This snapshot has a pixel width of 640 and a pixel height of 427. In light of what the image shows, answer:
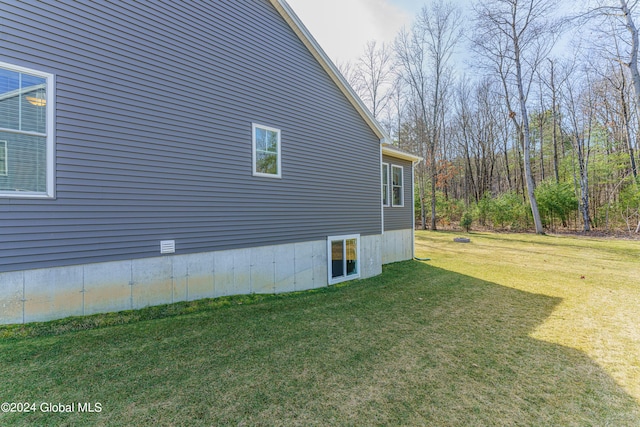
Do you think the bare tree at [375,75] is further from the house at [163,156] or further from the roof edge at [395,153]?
the house at [163,156]

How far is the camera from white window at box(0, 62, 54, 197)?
3.49 meters

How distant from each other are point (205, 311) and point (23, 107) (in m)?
3.73

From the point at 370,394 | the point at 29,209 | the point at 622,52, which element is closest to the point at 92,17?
the point at 29,209

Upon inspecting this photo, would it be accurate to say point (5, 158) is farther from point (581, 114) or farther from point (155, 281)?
point (581, 114)

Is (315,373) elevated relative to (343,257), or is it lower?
lower

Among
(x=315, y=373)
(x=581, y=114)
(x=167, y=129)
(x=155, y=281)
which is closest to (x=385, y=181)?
(x=167, y=129)

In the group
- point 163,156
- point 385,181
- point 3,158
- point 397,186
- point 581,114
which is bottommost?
point 3,158

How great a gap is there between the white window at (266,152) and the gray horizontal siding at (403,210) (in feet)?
16.0

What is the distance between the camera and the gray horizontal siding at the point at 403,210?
9.93 m

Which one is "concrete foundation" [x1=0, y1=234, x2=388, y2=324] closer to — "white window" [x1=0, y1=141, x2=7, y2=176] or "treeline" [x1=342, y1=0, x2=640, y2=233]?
"white window" [x1=0, y1=141, x2=7, y2=176]

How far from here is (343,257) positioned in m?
7.71

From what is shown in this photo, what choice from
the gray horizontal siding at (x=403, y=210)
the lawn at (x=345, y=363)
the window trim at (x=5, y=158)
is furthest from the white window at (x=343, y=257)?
the window trim at (x=5, y=158)

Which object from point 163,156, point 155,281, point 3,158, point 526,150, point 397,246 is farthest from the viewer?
point 526,150

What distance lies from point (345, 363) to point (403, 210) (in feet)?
26.9
